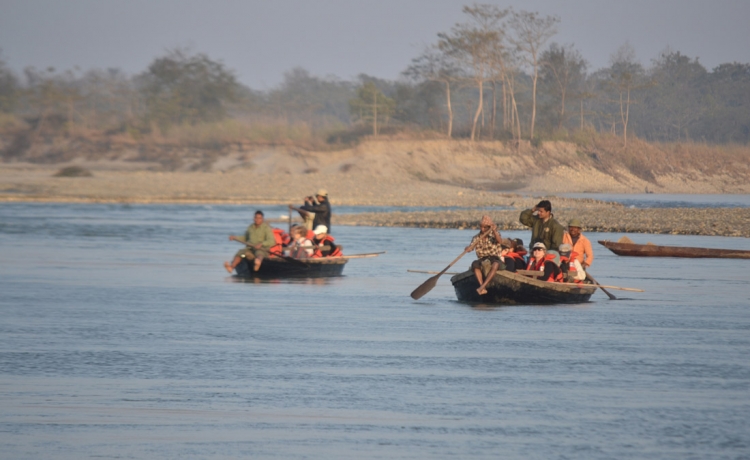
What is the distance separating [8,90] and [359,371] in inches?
2860

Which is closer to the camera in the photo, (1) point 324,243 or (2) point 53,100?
(1) point 324,243

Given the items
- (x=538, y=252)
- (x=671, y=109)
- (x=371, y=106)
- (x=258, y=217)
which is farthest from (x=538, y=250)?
(x=671, y=109)

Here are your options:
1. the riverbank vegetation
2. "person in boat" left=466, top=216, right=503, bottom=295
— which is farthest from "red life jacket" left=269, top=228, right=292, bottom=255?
the riverbank vegetation

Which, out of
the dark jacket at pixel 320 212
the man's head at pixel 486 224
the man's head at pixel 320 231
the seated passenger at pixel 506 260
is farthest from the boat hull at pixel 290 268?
the man's head at pixel 486 224

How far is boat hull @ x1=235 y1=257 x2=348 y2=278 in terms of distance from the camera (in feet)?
61.5

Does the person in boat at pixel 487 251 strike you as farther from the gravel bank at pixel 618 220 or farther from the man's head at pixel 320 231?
the gravel bank at pixel 618 220

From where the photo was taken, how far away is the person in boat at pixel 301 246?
754 inches

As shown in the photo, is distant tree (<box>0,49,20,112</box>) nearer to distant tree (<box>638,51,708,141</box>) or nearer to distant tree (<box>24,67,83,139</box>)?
distant tree (<box>24,67,83,139</box>)

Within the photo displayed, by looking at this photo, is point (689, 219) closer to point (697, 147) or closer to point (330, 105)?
point (697, 147)

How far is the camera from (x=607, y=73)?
343ft

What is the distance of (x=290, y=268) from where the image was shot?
61.8ft

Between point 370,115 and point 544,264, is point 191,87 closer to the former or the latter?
point 370,115

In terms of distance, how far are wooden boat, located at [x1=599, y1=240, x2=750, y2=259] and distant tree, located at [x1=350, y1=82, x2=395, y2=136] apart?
177 ft

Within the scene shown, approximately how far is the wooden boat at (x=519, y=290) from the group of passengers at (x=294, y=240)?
163 inches
